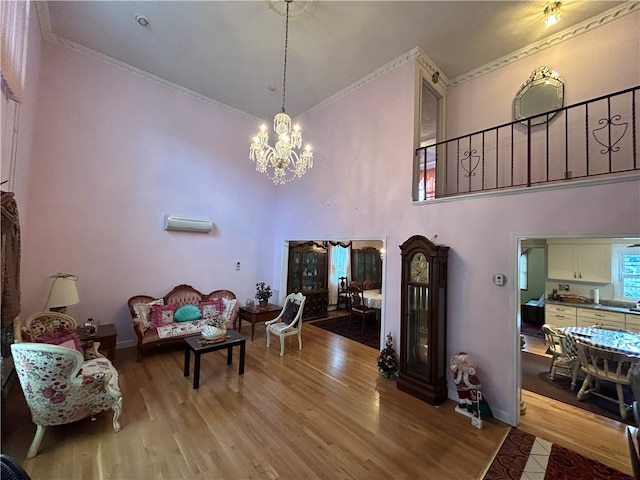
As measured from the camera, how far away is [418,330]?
3.64 m

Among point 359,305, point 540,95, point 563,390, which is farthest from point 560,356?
point 540,95

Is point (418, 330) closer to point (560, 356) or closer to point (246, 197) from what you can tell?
point (560, 356)

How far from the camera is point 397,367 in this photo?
12.8 ft

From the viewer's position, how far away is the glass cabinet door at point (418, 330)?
3.53 meters

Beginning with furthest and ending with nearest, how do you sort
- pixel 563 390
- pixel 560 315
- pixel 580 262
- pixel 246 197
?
pixel 246 197 → pixel 580 262 → pixel 560 315 → pixel 563 390

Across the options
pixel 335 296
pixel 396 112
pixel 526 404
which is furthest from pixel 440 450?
pixel 335 296

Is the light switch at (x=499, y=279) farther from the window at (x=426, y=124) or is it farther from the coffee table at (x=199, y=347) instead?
A: the coffee table at (x=199, y=347)

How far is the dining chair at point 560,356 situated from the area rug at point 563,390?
11 cm

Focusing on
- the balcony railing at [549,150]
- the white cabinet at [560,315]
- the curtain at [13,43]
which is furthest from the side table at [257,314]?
the white cabinet at [560,315]

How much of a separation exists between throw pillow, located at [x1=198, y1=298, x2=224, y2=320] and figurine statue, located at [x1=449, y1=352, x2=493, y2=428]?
428cm

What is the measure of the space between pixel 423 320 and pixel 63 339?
4.43 metres

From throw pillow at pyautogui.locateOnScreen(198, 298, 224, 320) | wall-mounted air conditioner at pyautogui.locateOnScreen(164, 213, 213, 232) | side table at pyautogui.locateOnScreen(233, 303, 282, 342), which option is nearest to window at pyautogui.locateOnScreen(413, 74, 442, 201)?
side table at pyautogui.locateOnScreen(233, 303, 282, 342)

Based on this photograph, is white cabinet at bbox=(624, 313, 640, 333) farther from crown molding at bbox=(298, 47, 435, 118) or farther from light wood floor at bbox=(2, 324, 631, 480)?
crown molding at bbox=(298, 47, 435, 118)

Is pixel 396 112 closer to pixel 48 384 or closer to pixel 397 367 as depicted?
pixel 397 367
